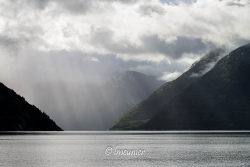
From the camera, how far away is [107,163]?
136125mm

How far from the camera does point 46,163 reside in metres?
135

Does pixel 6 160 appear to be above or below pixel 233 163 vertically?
below

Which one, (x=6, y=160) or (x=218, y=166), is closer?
(x=218, y=166)

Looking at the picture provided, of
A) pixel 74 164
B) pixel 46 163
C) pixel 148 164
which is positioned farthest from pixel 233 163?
pixel 46 163

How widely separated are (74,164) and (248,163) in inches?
1959

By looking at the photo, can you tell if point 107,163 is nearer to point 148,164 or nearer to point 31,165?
point 148,164

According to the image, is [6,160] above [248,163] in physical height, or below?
below

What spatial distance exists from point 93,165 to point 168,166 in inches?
825


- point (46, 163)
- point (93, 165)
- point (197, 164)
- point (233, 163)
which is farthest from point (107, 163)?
point (233, 163)

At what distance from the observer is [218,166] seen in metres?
128

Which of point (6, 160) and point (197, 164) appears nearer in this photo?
point (197, 164)

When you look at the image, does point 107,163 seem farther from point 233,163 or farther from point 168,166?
point 233,163

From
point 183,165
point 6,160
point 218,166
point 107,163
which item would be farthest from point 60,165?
point 218,166

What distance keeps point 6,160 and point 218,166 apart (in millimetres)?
64304
